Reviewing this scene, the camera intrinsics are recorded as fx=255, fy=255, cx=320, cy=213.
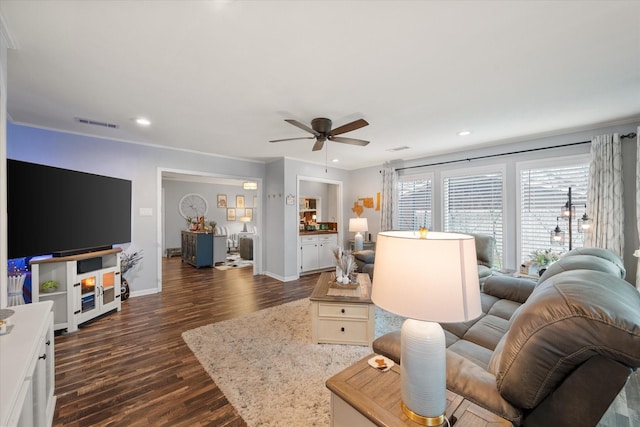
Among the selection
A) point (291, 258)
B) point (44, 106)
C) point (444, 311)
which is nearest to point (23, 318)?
point (444, 311)

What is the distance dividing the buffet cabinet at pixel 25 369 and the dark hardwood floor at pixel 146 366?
0.30 meters

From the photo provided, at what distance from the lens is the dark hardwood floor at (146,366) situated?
1.73m

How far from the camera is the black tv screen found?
2.02 metres

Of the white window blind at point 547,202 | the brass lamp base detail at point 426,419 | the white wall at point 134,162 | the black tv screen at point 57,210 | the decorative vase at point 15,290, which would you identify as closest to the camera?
the brass lamp base detail at point 426,419

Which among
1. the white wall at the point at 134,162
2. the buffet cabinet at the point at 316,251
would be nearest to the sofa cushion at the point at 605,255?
the buffet cabinet at the point at 316,251

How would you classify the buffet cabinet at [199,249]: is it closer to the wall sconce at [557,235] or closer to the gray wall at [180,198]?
the gray wall at [180,198]

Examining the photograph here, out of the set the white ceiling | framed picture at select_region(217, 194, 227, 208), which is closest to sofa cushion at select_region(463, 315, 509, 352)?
the white ceiling

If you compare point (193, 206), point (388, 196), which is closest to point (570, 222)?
point (388, 196)

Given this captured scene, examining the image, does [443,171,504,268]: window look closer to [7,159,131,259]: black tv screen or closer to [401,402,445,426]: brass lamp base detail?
[401,402,445,426]: brass lamp base detail

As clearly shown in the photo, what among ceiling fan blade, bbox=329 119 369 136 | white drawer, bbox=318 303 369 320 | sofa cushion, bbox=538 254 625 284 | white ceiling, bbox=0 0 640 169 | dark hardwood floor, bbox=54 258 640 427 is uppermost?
white ceiling, bbox=0 0 640 169

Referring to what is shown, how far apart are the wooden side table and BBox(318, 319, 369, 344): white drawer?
1.42 meters

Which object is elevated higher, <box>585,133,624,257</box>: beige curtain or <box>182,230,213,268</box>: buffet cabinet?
<box>585,133,624,257</box>: beige curtain

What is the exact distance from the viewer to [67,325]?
2871 mm

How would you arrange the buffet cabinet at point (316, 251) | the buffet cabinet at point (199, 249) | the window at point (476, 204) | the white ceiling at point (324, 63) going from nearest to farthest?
the white ceiling at point (324, 63) → the window at point (476, 204) → the buffet cabinet at point (316, 251) → the buffet cabinet at point (199, 249)
